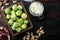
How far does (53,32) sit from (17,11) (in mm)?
291

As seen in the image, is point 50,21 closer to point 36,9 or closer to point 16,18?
point 36,9

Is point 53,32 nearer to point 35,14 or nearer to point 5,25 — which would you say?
point 35,14

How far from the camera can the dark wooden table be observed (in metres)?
2.13

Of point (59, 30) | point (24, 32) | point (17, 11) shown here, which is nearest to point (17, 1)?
point (17, 11)

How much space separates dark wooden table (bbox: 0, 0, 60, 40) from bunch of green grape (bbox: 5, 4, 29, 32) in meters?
0.06

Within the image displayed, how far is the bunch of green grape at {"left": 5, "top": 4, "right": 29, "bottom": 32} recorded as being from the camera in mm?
2070

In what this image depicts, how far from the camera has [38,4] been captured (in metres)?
2.11

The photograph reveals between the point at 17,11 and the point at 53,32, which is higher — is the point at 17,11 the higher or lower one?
the higher one

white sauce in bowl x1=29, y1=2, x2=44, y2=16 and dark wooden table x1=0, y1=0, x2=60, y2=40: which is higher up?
white sauce in bowl x1=29, y1=2, x2=44, y2=16

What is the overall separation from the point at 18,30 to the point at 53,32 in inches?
9.9

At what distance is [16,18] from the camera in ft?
6.85

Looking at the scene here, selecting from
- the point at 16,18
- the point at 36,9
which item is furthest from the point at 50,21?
the point at 16,18

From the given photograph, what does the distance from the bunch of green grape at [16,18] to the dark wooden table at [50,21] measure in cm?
6

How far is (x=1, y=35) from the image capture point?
209cm
